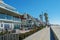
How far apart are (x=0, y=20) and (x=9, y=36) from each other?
16997mm

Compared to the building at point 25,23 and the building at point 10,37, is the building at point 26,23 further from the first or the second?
the building at point 10,37

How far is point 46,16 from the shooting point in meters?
132

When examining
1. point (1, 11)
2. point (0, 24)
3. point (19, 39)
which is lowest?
point (19, 39)

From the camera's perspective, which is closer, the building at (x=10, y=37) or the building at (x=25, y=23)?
the building at (x=10, y=37)

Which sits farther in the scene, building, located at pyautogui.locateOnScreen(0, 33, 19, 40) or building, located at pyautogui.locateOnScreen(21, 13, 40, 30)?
building, located at pyautogui.locateOnScreen(21, 13, 40, 30)

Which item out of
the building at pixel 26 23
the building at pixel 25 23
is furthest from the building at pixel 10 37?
the building at pixel 25 23

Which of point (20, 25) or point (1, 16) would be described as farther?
point (20, 25)

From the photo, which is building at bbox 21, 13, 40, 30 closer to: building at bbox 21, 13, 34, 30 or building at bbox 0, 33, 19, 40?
building at bbox 21, 13, 34, 30

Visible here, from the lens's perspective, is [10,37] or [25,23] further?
[25,23]

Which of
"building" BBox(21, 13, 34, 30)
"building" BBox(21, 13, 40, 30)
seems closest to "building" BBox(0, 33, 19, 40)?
"building" BBox(21, 13, 40, 30)

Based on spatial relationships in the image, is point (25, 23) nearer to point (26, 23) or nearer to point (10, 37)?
point (26, 23)

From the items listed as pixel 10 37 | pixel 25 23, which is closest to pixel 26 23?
pixel 25 23

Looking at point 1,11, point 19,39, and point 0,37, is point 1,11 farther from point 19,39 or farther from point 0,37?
point 0,37

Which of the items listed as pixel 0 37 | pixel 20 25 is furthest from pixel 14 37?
→ pixel 20 25
